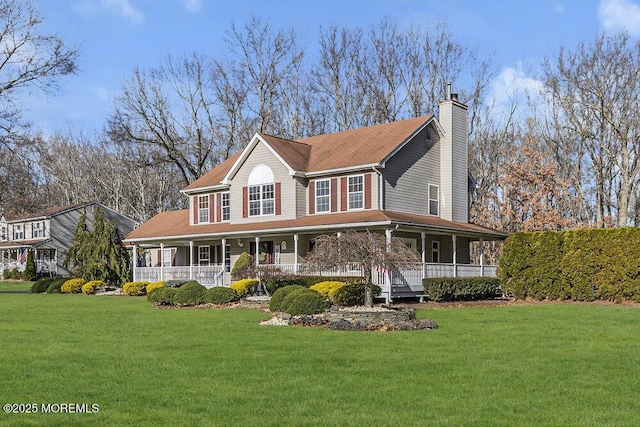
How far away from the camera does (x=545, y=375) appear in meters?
10.1

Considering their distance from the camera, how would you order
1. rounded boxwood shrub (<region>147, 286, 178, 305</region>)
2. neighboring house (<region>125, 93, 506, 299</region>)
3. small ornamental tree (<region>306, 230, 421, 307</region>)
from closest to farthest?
small ornamental tree (<region>306, 230, 421, 307</region>)
rounded boxwood shrub (<region>147, 286, 178, 305</region>)
neighboring house (<region>125, 93, 506, 299</region>)

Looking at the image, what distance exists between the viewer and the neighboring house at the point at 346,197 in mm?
29703

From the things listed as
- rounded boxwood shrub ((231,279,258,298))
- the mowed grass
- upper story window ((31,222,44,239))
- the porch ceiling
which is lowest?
the mowed grass

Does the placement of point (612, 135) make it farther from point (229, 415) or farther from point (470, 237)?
point (229, 415)

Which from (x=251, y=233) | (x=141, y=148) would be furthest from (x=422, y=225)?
(x=141, y=148)

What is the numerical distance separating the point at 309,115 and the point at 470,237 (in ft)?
79.9

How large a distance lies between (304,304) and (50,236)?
45577mm

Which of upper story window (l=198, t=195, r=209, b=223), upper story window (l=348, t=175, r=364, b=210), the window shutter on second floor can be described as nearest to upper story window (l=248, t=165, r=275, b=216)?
upper story window (l=348, t=175, r=364, b=210)

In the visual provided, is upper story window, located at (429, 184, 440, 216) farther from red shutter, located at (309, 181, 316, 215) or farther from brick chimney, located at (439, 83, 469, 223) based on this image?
red shutter, located at (309, 181, 316, 215)

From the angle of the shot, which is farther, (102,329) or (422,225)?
(422,225)

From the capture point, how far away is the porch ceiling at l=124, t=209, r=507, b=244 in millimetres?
27500

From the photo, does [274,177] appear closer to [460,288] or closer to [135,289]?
[135,289]

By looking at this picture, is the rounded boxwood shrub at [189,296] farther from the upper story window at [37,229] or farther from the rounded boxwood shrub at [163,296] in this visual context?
the upper story window at [37,229]

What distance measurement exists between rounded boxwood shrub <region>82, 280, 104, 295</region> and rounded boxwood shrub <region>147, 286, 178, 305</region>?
1123cm
